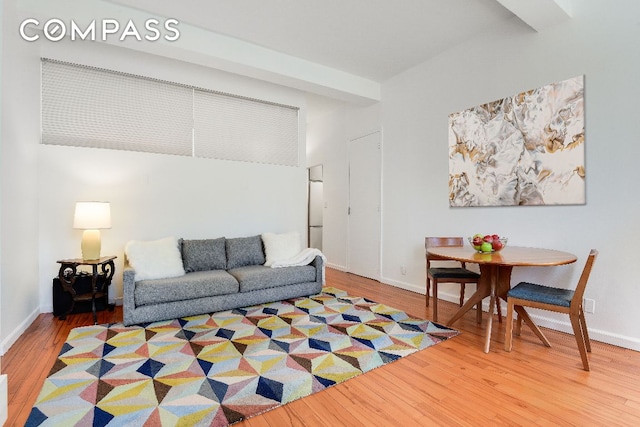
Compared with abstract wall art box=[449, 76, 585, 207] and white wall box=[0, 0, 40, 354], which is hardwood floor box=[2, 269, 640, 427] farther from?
abstract wall art box=[449, 76, 585, 207]

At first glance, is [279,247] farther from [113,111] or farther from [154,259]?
[113,111]

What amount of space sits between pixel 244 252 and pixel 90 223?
1.63 metres

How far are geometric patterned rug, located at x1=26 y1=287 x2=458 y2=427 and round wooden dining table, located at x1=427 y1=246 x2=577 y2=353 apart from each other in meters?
0.44

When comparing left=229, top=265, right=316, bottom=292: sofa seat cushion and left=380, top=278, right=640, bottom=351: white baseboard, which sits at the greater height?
left=229, top=265, right=316, bottom=292: sofa seat cushion

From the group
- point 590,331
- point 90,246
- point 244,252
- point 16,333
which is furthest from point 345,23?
point 16,333

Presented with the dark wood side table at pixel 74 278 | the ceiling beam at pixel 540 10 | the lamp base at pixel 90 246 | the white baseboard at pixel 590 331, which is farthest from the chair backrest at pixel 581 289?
the lamp base at pixel 90 246

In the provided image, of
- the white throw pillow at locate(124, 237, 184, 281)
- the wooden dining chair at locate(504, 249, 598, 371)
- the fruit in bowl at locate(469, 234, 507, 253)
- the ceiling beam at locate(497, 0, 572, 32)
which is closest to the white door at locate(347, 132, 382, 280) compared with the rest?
the fruit in bowl at locate(469, 234, 507, 253)

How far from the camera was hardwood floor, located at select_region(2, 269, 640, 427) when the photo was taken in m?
1.73

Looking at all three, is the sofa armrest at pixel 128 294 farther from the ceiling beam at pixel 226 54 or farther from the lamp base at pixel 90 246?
the ceiling beam at pixel 226 54

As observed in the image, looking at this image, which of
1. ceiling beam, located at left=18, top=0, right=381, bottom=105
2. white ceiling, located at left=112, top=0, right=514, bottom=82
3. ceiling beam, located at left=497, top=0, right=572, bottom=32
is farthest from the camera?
white ceiling, located at left=112, top=0, right=514, bottom=82

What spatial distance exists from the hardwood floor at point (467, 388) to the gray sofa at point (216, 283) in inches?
27.6

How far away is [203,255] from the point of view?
12.5 ft

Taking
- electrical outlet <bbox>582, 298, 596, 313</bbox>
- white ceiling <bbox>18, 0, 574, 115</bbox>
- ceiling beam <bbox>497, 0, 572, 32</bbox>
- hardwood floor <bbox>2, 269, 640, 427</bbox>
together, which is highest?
white ceiling <bbox>18, 0, 574, 115</bbox>

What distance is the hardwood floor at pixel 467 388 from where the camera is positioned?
1728 millimetres
